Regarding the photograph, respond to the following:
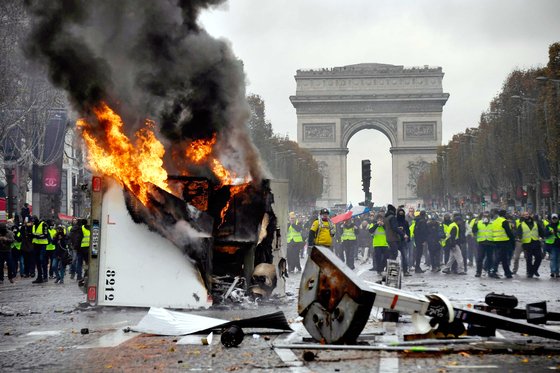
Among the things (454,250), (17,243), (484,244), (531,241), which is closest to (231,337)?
(484,244)

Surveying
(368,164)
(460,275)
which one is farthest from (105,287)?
(368,164)

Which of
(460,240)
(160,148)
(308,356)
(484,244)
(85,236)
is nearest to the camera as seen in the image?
(308,356)

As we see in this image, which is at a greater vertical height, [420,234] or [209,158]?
[209,158]

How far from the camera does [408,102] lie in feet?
344

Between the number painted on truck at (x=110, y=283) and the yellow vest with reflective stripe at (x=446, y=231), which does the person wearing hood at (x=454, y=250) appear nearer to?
the yellow vest with reflective stripe at (x=446, y=231)

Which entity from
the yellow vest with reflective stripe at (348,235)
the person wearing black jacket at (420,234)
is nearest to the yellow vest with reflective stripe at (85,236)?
the person wearing black jacket at (420,234)

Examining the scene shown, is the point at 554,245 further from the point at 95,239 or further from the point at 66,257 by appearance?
the point at 95,239

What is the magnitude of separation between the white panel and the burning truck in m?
0.01

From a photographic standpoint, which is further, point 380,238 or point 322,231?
point 380,238

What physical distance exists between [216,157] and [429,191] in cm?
9191

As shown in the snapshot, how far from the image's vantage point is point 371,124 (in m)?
109

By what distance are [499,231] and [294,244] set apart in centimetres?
741

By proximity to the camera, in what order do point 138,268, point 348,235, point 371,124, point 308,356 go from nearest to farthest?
1. point 308,356
2. point 138,268
3. point 348,235
4. point 371,124

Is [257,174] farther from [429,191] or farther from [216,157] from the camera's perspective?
[429,191]
